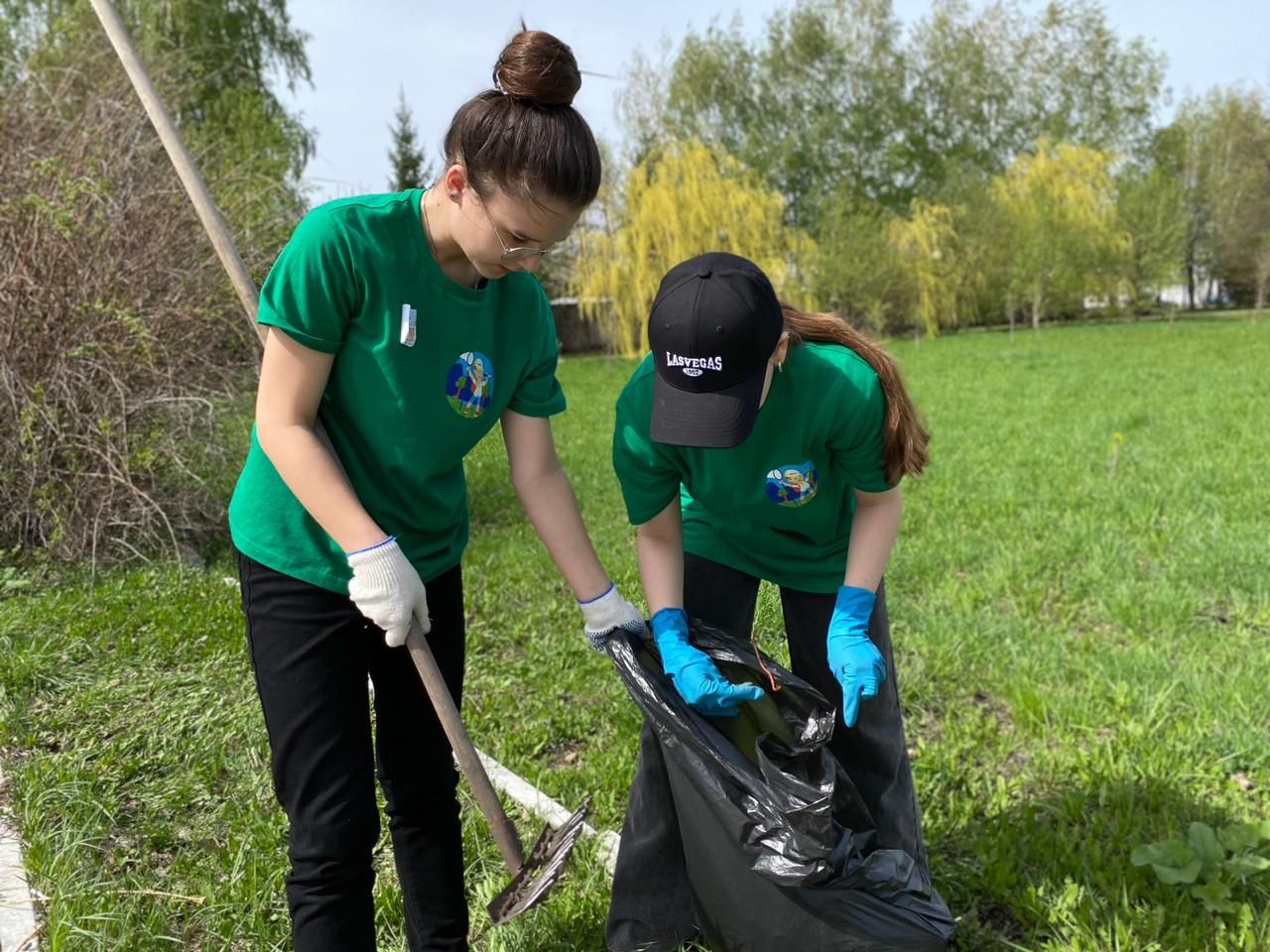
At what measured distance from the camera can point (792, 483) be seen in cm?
192

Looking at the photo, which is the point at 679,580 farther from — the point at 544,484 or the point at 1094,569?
the point at 1094,569

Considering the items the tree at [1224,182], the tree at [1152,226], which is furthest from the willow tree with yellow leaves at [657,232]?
the tree at [1224,182]

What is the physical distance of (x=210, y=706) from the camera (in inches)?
127

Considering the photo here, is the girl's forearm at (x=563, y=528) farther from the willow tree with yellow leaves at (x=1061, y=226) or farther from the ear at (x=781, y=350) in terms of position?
the willow tree with yellow leaves at (x=1061, y=226)

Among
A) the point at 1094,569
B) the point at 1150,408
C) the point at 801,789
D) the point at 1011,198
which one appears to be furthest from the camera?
the point at 1011,198

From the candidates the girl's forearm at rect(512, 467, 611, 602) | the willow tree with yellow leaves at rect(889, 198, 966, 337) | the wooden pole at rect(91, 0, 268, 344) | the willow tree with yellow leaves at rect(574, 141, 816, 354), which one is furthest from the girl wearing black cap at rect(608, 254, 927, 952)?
the willow tree with yellow leaves at rect(889, 198, 966, 337)

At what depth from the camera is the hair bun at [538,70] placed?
141 centimetres

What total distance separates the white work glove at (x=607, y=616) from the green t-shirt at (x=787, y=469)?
0.16m

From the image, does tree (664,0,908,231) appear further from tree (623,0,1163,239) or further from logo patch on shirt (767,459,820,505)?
logo patch on shirt (767,459,820,505)

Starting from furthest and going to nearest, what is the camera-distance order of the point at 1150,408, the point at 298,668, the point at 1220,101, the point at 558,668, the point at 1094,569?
the point at 1220,101, the point at 1150,408, the point at 1094,569, the point at 558,668, the point at 298,668

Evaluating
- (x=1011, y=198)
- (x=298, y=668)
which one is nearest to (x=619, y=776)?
(x=298, y=668)

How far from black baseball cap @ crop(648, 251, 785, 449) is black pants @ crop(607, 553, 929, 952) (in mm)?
550

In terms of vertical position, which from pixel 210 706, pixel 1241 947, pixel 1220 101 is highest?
pixel 1220 101

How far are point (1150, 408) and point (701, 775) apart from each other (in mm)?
9406
